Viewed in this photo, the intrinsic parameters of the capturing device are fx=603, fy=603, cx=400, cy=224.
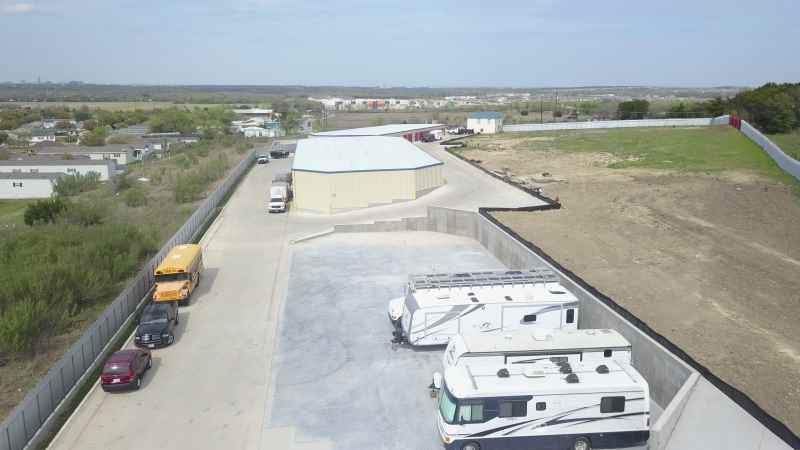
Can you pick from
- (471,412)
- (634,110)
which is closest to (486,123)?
(634,110)

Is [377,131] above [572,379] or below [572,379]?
above

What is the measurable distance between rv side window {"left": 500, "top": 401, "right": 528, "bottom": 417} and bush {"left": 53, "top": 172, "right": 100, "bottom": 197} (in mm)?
57066

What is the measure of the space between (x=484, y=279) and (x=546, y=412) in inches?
332

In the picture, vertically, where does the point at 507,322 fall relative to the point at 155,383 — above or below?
above

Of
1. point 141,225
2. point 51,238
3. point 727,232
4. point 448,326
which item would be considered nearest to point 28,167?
point 141,225

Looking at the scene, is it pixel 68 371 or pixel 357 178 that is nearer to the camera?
pixel 68 371

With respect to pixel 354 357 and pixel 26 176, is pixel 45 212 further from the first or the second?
pixel 354 357

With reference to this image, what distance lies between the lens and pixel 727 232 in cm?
3341

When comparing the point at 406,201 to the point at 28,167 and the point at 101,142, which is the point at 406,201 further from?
the point at 101,142

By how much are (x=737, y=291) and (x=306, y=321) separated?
17.3m

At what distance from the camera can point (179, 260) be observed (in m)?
25.9

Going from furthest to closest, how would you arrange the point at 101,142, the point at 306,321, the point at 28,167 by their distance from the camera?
the point at 101,142
the point at 28,167
the point at 306,321

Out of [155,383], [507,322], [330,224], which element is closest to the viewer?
[155,383]

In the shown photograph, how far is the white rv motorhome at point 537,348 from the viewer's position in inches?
602
